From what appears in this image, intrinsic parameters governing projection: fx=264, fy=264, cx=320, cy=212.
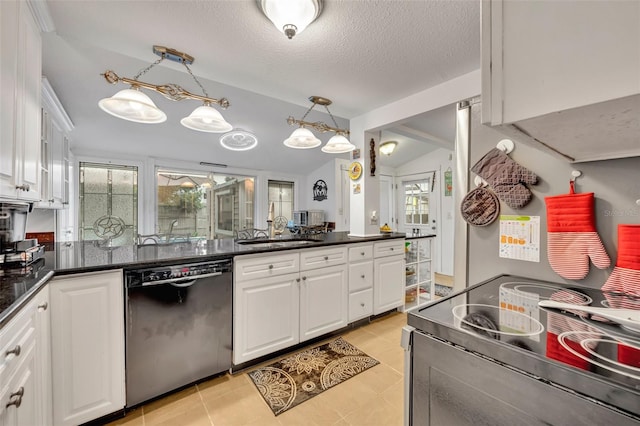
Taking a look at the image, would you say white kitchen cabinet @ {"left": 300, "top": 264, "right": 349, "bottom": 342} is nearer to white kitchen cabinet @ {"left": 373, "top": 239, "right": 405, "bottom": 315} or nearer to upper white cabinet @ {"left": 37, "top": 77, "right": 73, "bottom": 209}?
white kitchen cabinet @ {"left": 373, "top": 239, "right": 405, "bottom": 315}

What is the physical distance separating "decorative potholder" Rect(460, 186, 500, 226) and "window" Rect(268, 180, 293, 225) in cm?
432

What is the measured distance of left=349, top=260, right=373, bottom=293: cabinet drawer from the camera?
99.6 inches

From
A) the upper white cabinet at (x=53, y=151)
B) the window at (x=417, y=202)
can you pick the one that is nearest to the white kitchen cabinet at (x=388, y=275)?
the window at (x=417, y=202)

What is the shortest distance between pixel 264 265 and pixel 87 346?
1031 mm

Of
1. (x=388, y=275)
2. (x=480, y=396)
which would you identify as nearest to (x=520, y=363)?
(x=480, y=396)

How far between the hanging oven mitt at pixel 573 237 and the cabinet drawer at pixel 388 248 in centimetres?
175

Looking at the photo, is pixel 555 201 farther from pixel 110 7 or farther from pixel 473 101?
pixel 110 7

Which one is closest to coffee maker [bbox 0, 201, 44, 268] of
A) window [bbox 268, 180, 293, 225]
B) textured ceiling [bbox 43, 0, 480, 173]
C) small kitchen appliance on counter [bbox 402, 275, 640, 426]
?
textured ceiling [bbox 43, 0, 480, 173]

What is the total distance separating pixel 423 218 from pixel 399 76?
3.53 m

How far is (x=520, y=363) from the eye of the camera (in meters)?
0.53

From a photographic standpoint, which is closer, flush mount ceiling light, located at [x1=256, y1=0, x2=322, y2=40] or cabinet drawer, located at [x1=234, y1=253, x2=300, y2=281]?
flush mount ceiling light, located at [x1=256, y1=0, x2=322, y2=40]

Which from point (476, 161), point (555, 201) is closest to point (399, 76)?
point (476, 161)

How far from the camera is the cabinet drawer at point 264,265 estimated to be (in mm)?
1858

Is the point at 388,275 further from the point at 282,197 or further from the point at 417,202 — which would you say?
the point at 282,197
